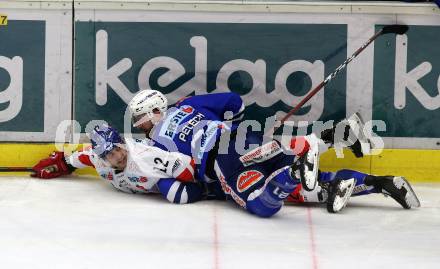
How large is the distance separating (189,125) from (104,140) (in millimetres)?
455

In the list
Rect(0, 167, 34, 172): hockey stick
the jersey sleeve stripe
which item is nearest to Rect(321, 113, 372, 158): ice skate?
the jersey sleeve stripe

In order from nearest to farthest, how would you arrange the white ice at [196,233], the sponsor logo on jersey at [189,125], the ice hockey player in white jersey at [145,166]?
the white ice at [196,233] < the ice hockey player in white jersey at [145,166] < the sponsor logo on jersey at [189,125]

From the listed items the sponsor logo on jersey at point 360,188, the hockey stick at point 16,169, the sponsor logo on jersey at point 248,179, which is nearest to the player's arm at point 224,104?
the sponsor logo on jersey at point 248,179

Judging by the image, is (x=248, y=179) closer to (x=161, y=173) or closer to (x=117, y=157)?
(x=161, y=173)

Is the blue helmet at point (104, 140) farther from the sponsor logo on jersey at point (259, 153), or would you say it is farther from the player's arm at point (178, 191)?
the sponsor logo on jersey at point (259, 153)

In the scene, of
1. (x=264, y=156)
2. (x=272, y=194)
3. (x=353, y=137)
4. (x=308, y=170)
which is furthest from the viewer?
(x=353, y=137)

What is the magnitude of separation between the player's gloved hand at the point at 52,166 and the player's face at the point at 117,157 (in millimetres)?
478

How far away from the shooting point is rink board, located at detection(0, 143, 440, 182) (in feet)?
17.4

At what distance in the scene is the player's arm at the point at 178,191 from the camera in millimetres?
4793

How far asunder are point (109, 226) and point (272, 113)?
4.47 ft

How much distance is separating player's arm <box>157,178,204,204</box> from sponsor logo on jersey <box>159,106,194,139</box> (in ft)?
0.86

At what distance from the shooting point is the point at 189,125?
4.97 m

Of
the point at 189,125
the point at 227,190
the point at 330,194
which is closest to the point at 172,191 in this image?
the point at 227,190

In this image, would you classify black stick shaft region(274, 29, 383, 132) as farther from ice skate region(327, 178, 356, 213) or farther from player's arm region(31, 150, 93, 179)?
player's arm region(31, 150, 93, 179)
